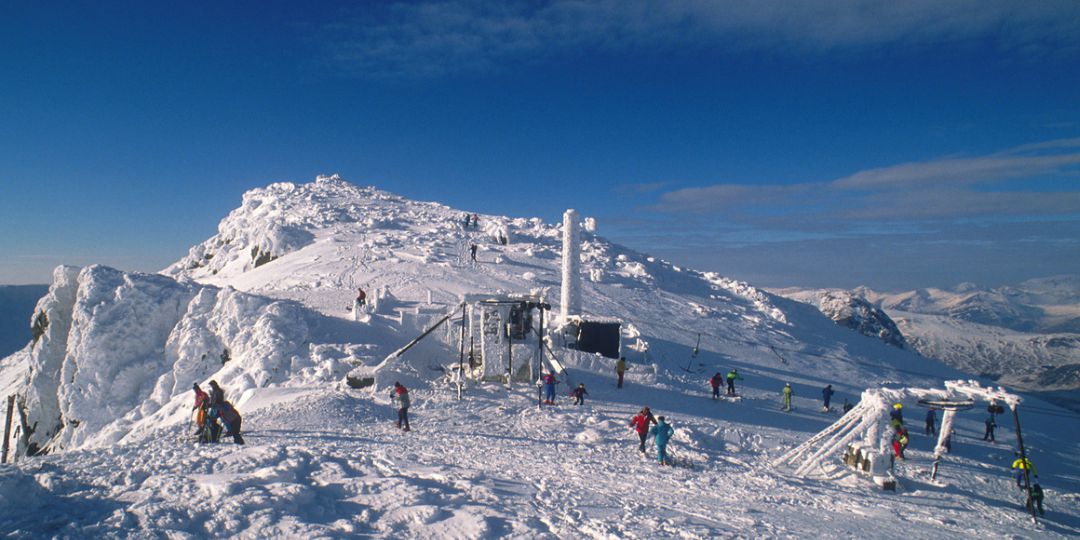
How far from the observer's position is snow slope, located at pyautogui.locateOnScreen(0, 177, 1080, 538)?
7367 millimetres

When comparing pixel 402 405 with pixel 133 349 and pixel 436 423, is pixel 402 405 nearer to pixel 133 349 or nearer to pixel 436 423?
pixel 436 423

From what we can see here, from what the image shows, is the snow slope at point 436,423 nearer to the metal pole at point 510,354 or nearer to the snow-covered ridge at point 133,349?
the snow-covered ridge at point 133,349

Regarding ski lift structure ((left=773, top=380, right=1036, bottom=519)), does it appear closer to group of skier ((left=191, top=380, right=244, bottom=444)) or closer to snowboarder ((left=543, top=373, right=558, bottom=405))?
snowboarder ((left=543, top=373, right=558, bottom=405))

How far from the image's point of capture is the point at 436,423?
14727mm

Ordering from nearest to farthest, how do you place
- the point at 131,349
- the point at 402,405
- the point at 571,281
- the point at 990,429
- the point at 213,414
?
the point at 213,414 → the point at 402,405 → the point at 990,429 → the point at 131,349 → the point at 571,281

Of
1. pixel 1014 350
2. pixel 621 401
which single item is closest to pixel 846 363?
pixel 621 401

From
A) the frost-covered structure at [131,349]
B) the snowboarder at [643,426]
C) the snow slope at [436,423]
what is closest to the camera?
the snow slope at [436,423]

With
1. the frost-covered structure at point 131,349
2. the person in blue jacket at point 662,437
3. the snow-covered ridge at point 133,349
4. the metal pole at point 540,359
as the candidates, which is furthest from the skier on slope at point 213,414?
the person in blue jacket at point 662,437

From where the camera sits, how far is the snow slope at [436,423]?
7367 millimetres

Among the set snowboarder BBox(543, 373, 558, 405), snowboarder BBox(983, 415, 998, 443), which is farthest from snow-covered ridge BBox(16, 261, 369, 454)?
snowboarder BBox(983, 415, 998, 443)

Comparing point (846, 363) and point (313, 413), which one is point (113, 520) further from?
point (846, 363)

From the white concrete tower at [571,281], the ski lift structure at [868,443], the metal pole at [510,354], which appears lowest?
the ski lift structure at [868,443]

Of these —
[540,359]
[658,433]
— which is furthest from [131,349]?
[658,433]

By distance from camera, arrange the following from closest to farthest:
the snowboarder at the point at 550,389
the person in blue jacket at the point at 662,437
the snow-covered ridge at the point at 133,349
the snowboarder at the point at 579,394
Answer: the person in blue jacket at the point at 662,437 → the snowboarder at the point at 550,389 → the snowboarder at the point at 579,394 → the snow-covered ridge at the point at 133,349
